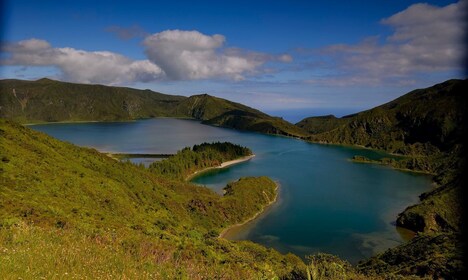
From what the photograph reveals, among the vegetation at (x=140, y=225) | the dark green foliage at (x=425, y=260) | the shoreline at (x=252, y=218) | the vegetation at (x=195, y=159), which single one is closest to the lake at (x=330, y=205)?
the shoreline at (x=252, y=218)

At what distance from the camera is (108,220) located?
38312 mm

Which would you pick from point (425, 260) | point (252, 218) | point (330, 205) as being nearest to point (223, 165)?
point (330, 205)

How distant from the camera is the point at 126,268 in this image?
9.72 metres

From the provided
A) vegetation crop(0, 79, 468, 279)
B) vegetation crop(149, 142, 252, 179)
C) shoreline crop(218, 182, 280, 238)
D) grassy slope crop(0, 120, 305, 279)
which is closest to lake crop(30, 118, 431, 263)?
shoreline crop(218, 182, 280, 238)

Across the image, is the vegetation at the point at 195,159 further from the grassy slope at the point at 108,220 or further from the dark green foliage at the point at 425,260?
the dark green foliage at the point at 425,260

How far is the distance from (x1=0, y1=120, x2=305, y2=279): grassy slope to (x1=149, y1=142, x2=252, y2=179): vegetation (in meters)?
40.3

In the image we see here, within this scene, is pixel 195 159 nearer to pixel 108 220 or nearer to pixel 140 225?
pixel 140 225

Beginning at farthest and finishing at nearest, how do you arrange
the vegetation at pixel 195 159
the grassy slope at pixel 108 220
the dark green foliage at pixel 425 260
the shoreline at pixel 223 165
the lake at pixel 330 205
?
the shoreline at pixel 223 165, the vegetation at pixel 195 159, the lake at pixel 330 205, the dark green foliage at pixel 425 260, the grassy slope at pixel 108 220

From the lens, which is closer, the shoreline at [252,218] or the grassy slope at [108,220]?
the grassy slope at [108,220]

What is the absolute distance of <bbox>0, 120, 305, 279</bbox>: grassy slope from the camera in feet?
32.5

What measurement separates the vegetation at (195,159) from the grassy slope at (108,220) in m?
40.3

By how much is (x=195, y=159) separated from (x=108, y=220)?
120372 millimetres

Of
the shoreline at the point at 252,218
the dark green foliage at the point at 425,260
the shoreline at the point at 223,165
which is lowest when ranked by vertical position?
the shoreline at the point at 252,218

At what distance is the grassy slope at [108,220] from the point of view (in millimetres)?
9898
